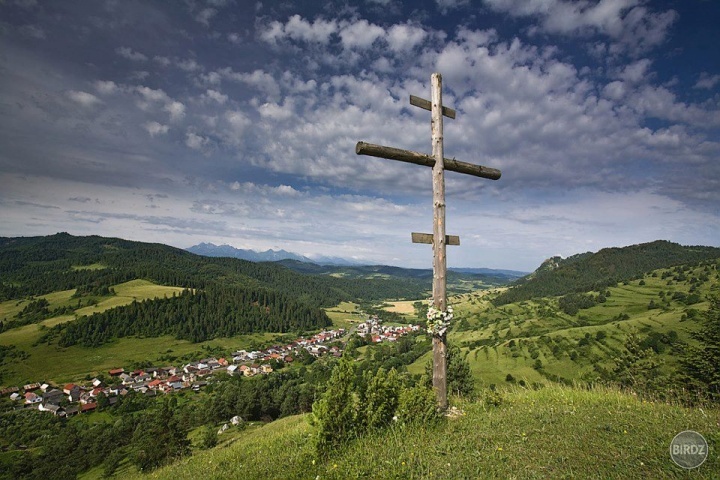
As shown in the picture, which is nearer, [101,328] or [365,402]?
[365,402]

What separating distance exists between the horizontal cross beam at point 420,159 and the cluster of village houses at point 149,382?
113700 mm

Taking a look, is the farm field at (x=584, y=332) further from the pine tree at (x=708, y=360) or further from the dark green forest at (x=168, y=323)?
the dark green forest at (x=168, y=323)

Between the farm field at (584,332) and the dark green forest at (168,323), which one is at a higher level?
the farm field at (584,332)

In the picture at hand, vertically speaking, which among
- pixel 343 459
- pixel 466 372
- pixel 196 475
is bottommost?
pixel 466 372

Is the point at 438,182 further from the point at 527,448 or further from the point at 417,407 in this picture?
the point at 527,448

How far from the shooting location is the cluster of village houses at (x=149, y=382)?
87.3 meters

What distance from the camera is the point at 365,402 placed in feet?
26.5

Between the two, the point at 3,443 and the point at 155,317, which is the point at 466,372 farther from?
the point at 155,317

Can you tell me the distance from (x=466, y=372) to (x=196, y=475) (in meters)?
36.1

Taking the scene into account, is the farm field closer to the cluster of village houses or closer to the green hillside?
the green hillside

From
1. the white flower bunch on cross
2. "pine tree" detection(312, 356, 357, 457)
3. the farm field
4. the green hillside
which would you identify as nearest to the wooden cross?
the white flower bunch on cross

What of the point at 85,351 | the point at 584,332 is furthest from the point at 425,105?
the point at 85,351

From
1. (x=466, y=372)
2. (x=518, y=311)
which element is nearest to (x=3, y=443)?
(x=466, y=372)

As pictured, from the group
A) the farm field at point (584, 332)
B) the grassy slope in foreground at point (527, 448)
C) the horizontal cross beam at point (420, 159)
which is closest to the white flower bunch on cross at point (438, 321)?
the grassy slope in foreground at point (527, 448)
